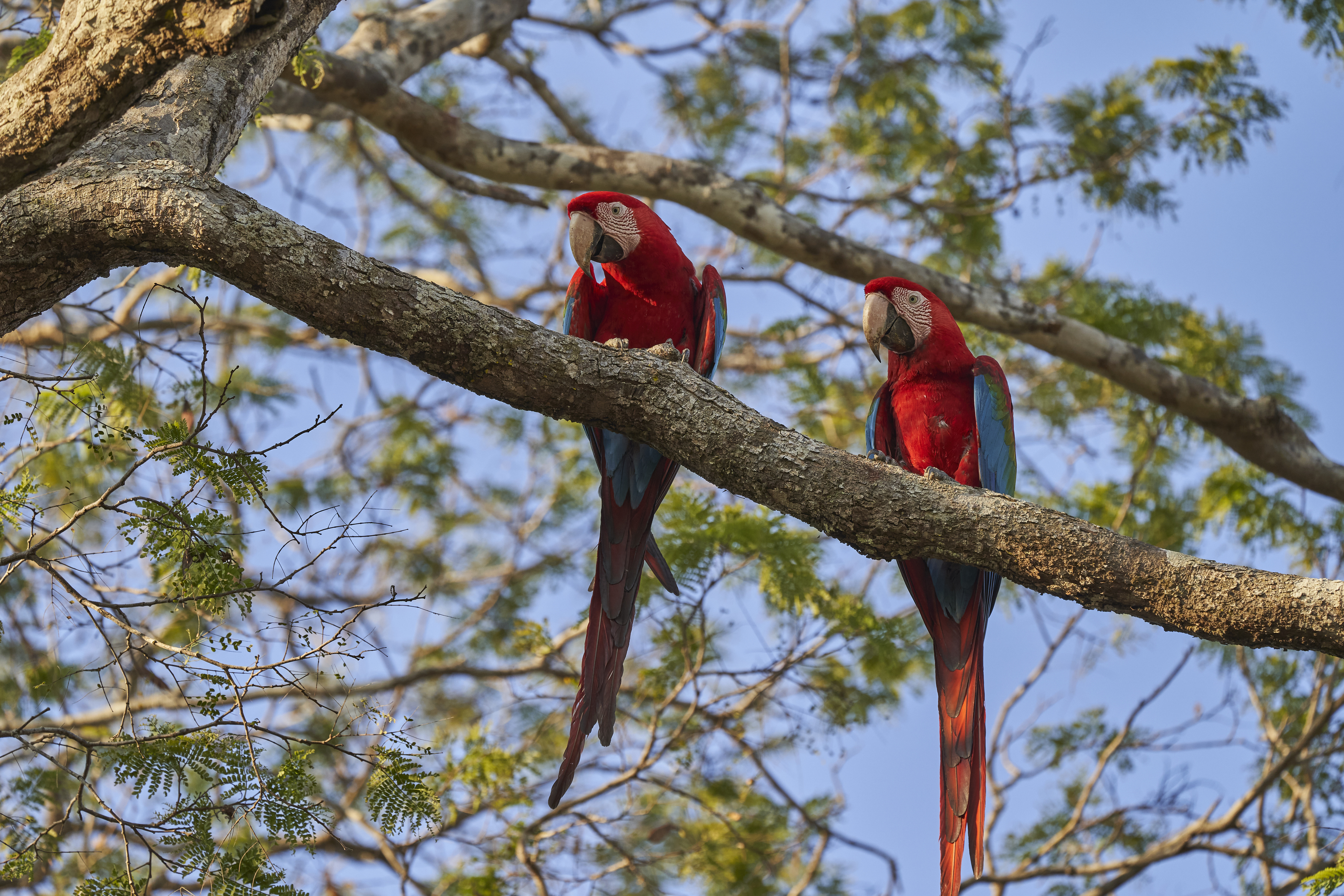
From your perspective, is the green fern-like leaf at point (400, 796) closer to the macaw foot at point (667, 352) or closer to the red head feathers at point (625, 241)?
the macaw foot at point (667, 352)

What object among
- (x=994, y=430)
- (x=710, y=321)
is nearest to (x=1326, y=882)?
(x=994, y=430)

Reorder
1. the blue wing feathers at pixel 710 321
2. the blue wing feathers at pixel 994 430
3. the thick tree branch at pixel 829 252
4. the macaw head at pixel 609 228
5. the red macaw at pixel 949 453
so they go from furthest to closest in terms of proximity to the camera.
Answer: the thick tree branch at pixel 829 252 → the macaw head at pixel 609 228 → the blue wing feathers at pixel 710 321 → the blue wing feathers at pixel 994 430 → the red macaw at pixel 949 453

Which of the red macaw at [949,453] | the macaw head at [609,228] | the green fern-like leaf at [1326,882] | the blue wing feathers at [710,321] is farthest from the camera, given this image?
the macaw head at [609,228]

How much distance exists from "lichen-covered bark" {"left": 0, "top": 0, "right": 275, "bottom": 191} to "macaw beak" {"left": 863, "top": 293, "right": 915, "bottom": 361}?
1852mm

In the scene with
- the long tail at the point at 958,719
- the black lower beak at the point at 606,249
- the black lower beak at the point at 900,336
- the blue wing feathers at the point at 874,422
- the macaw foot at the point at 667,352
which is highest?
the black lower beak at the point at 606,249

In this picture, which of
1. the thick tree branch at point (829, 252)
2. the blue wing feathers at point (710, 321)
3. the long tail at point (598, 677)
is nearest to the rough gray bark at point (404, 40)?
the thick tree branch at point (829, 252)

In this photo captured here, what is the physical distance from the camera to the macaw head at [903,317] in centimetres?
298

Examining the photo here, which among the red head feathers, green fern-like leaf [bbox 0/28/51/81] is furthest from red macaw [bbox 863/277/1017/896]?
green fern-like leaf [bbox 0/28/51/81]

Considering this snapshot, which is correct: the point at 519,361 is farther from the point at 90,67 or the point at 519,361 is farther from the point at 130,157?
the point at 90,67

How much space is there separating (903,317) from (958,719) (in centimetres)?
119

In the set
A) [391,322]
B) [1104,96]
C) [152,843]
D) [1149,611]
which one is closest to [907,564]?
[1149,611]

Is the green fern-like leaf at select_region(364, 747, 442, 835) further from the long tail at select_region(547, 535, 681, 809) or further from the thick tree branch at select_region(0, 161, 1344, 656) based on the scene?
the thick tree branch at select_region(0, 161, 1344, 656)

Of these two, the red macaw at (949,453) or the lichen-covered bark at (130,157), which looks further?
the red macaw at (949,453)

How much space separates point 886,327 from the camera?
3008mm
